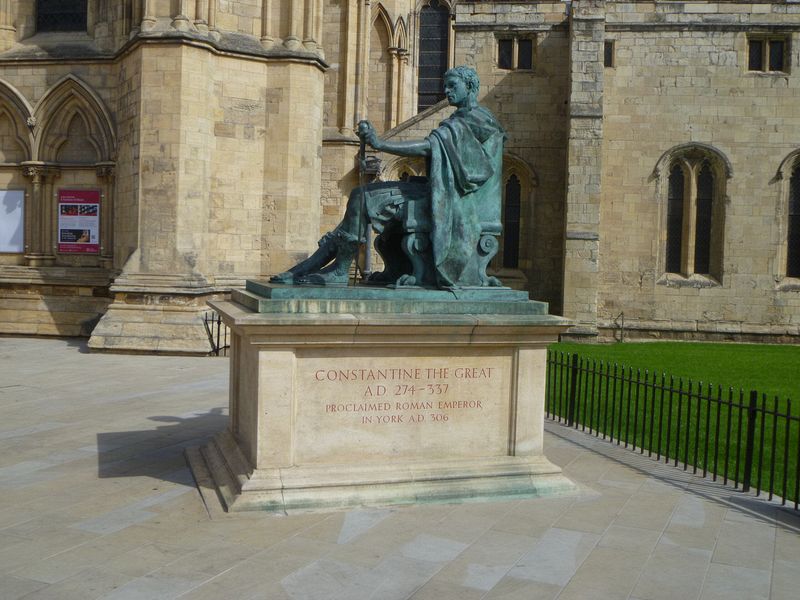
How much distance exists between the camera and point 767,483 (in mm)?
7602

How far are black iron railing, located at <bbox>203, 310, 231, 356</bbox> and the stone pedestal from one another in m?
8.13

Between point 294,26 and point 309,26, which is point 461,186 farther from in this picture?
point 309,26

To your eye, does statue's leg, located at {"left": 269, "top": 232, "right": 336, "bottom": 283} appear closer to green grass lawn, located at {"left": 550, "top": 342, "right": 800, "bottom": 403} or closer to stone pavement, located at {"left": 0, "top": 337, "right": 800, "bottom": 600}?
stone pavement, located at {"left": 0, "top": 337, "right": 800, "bottom": 600}

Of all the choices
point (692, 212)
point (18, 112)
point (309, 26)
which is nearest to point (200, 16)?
point (309, 26)

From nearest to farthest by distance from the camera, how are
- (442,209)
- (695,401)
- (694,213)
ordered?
(442,209) < (695,401) < (694,213)

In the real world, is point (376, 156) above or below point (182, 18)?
below

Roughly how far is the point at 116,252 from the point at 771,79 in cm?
1824

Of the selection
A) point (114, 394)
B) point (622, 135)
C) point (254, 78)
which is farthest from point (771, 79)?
point (114, 394)

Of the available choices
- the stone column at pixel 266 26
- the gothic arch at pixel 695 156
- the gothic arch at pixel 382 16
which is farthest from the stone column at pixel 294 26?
the gothic arch at pixel 695 156

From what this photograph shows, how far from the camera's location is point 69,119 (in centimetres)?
1739

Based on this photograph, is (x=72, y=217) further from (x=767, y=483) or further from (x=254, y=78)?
(x=767, y=483)

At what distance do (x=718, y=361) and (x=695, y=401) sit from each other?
15.2ft

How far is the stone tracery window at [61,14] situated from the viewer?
57.1ft

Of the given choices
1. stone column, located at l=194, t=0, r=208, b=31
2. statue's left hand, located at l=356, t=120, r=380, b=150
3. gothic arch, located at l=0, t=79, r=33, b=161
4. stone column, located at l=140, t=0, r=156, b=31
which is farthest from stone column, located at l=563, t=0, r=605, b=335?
statue's left hand, located at l=356, t=120, r=380, b=150
